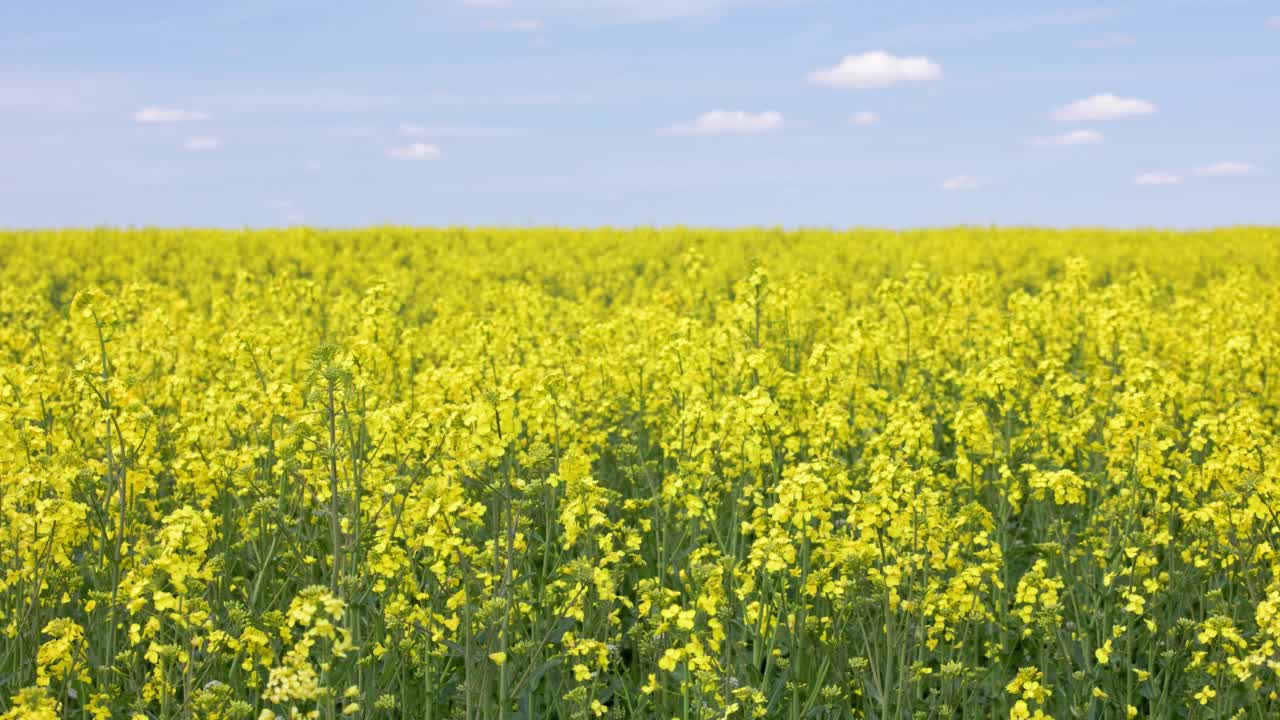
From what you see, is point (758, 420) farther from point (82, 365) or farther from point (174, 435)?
point (174, 435)

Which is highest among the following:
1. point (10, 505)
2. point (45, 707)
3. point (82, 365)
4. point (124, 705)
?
point (82, 365)

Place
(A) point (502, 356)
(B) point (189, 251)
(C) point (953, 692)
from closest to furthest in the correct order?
(C) point (953, 692) → (A) point (502, 356) → (B) point (189, 251)

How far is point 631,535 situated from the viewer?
5.68 meters

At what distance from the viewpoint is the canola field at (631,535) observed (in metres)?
4.82

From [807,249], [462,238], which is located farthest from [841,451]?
[462,238]

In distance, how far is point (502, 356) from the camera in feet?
32.2

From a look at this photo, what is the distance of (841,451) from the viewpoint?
325 inches

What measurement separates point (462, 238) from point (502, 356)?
2406cm

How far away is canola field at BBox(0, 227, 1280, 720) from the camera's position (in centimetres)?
482

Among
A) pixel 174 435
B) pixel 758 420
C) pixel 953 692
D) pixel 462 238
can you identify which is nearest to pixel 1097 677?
pixel 953 692

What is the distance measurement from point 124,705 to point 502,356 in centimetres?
487

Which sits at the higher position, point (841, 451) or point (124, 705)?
point (841, 451)

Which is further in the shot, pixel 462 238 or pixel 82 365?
pixel 462 238

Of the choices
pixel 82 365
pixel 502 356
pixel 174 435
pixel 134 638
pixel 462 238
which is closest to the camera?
pixel 134 638
